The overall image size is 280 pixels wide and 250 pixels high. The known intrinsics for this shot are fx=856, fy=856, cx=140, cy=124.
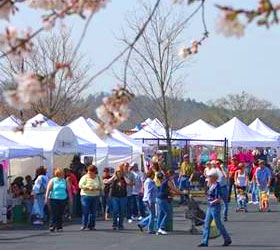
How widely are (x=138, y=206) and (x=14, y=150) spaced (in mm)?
4042

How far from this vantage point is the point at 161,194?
63.3 feet

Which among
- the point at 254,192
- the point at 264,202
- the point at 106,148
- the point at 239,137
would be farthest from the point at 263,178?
the point at 239,137

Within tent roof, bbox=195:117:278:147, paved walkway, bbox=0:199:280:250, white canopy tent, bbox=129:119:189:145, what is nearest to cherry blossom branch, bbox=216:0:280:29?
paved walkway, bbox=0:199:280:250

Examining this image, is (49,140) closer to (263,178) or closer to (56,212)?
(56,212)

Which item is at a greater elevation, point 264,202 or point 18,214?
point 264,202

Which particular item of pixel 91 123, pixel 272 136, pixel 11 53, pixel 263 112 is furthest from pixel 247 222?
pixel 263 112

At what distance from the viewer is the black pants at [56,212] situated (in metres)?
20.4

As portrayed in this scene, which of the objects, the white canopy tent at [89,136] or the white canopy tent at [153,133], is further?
the white canopy tent at [153,133]

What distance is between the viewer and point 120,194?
20.8 meters

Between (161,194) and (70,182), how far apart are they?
5051 millimetres

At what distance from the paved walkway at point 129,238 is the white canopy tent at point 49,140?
3103 millimetres

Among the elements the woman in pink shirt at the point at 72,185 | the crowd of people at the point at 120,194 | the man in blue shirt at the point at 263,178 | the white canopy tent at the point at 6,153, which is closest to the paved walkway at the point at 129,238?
the crowd of people at the point at 120,194

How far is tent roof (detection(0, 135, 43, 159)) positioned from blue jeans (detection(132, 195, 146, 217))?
9.66ft

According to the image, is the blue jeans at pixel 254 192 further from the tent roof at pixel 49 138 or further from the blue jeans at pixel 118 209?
the blue jeans at pixel 118 209
